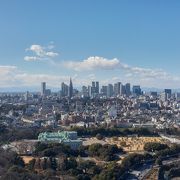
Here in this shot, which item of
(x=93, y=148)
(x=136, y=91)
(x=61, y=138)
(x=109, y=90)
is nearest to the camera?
(x=93, y=148)

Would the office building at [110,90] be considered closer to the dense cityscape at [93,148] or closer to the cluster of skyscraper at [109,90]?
the cluster of skyscraper at [109,90]

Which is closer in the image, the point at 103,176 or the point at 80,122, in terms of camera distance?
the point at 103,176

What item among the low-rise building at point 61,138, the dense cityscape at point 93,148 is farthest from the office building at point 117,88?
the low-rise building at point 61,138

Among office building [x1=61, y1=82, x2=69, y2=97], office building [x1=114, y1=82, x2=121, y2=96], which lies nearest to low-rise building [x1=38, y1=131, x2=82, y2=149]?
office building [x1=61, y1=82, x2=69, y2=97]

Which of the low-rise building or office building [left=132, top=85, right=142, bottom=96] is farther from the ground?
office building [left=132, top=85, right=142, bottom=96]

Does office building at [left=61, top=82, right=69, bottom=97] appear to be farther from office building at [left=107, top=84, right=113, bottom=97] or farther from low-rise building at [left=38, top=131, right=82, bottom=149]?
low-rise building at [left=38, top=131, right=82, bottom=149]

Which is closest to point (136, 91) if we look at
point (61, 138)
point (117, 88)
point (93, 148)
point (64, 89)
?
point (117, 88)

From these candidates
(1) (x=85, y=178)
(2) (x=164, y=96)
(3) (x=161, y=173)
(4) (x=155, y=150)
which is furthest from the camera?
(2) (x=164, y=96)

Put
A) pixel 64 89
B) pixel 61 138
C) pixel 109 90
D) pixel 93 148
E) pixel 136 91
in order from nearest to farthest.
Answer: pixel 93 148
pixel 61 138
pixel 64 89
pixel 109 90
pixel 136 91

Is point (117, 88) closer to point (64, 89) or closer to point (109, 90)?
point (109, 90)

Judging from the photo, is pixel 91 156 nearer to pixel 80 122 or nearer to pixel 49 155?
pixel 49 155

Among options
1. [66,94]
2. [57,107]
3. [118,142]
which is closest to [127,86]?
[66,94]
